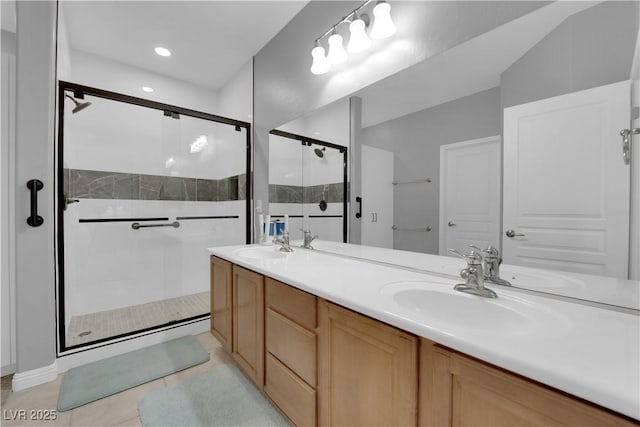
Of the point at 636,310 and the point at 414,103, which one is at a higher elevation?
the point at 414,103

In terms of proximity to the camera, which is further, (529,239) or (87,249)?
(87,249)

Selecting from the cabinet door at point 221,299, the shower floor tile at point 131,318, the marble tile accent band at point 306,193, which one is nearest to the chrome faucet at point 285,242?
the marble tile accent band at point 306,193

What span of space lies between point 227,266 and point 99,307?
1.64 meters

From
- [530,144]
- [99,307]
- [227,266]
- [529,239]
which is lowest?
[99,307]

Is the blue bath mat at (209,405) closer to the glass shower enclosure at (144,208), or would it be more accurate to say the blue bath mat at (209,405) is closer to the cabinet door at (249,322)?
the cabinet door at (249,322)

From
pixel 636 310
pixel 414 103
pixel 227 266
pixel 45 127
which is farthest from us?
pixel 227 266

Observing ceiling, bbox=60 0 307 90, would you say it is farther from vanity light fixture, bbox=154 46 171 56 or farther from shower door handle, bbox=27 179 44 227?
shower door handle, bbox=27 179 44 227

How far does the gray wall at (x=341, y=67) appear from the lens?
109 cm

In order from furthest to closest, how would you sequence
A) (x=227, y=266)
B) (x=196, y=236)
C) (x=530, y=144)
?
1. (x=196, y=236)
2. (x=227, y=266)
3. (x=530, y=144)

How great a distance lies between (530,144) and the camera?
3.10 ft

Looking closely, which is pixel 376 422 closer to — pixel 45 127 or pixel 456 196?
pixel 456 196

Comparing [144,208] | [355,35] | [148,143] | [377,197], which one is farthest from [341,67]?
[144,208]

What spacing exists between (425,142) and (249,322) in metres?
1.33

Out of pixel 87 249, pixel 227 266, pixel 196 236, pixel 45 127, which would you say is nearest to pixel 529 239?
pixel 227 266
